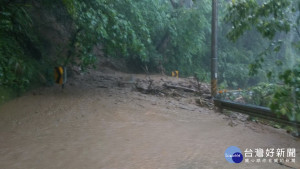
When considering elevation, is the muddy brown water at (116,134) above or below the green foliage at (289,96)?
Result: below

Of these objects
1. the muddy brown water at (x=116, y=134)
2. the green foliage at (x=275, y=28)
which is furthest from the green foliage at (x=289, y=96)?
the muddy brown water at (x=116, y=134)

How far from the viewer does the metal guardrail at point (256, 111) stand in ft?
22.2

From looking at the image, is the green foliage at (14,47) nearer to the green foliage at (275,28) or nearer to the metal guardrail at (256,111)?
the green foliage at (275,28)

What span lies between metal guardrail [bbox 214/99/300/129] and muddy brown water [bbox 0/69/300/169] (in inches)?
13.0

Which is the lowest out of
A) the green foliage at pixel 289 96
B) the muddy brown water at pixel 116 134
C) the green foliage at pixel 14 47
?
the muddy brown water at pixel 116 134

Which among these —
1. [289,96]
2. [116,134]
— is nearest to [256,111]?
[289,96]

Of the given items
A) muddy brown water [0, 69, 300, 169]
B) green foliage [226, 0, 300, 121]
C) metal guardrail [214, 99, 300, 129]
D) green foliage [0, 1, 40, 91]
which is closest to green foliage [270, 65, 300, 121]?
green foliage [226, 0, 300, 121]

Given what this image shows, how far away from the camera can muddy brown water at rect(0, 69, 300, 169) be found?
5.02m

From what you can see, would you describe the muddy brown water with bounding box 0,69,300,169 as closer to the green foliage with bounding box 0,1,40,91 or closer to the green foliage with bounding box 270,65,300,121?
the green foliage with bounding box 0,1,40,91

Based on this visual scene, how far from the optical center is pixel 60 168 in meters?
4.63

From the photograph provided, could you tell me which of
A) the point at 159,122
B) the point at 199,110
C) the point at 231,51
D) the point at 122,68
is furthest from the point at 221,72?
the point at 159,122

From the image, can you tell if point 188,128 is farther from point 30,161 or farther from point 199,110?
point 30,161

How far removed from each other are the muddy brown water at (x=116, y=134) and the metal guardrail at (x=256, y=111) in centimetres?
33

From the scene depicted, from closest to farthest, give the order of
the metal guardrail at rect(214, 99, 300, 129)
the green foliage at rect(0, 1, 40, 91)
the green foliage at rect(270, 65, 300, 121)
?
the green foliage at rect(270, 65, 300, 121)
the metal guardrail at rect(214, 99, 300, 129)
the green foliage at rect(0, 1, 40, 91)
